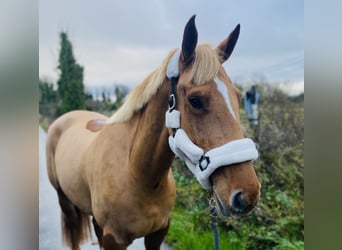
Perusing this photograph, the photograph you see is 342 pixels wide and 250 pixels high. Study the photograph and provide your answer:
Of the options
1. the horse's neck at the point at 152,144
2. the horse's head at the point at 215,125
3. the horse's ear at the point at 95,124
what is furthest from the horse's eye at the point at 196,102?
the horse's ear at the point at 95,124

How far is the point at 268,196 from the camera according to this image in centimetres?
157

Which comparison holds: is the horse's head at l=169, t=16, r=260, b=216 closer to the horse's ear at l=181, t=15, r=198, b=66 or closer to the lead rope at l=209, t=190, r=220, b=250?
the horse's ear at l=181, t=15, r=198, b=66

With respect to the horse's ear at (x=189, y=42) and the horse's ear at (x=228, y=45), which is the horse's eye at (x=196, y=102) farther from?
the horse's ear at (x=228, y=45)

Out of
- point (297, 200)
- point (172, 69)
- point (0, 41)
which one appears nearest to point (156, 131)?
point (172, 69)

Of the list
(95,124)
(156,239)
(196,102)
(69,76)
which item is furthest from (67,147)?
(196,102)

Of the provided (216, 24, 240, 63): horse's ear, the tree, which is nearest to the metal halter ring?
(216, 24, 240, 63): horse's ear

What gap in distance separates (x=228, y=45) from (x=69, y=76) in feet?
2.21

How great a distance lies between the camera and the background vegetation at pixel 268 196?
1547mm

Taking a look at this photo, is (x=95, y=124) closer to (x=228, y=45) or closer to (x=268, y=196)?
(x=228, y=45)

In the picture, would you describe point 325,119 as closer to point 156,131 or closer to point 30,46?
point 156,131

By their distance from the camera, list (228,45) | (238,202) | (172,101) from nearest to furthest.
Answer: (238,202) → (172,101) → (228,45)

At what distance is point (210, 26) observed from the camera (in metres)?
1.57

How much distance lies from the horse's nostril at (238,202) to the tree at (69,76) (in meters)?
0.77

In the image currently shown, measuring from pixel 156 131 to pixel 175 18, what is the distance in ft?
1.55
